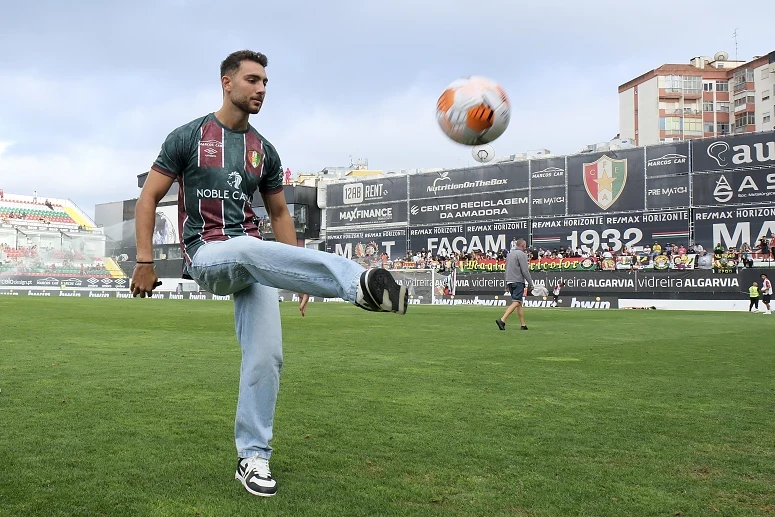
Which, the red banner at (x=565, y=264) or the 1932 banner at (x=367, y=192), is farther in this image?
the 1932 banner at (x=367, y=192)

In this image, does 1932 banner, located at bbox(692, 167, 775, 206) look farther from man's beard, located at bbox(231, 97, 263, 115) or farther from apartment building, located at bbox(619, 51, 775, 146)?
apartment building, located at bbox(619, 51, 775, 146)

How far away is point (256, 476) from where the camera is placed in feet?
11.0

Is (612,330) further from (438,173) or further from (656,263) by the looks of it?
(438,173)

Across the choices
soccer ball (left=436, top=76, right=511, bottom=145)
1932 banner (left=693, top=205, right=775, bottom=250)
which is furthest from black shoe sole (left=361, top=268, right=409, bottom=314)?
1932 banner (left=693, top=205, right=775, bottom=250)

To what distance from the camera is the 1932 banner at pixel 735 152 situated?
34281 millimetres

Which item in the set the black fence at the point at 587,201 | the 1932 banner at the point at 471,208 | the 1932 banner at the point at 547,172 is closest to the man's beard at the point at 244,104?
the black fence at the point at 587,201

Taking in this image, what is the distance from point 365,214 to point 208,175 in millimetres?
46817

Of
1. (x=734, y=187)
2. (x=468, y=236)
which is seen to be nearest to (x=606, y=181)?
(x=734, y=187)

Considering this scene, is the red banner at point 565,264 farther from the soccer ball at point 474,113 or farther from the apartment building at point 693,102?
the apartment building at point 693,102

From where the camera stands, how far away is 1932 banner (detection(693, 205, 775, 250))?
33.8 meters

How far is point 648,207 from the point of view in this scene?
37.2m

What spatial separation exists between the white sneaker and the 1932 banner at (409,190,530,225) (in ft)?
130

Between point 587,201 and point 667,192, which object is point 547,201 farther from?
point 667,192

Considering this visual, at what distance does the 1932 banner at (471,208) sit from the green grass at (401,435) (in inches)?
1324
